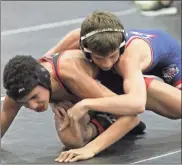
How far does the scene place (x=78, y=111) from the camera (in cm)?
247

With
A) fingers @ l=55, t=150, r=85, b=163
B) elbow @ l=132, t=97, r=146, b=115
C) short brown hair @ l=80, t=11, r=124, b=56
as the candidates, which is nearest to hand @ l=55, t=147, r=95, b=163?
fingers @ l=55, t=150, r=85, b=163

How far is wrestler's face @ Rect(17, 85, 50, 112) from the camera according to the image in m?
2.44

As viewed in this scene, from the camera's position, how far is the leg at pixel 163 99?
272 centimetres

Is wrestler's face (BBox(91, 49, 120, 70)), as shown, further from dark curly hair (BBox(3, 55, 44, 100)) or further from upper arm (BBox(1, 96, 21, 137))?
upper arm (BBox(1, 96, 21, 137))

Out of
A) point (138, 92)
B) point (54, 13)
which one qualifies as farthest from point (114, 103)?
point (54, 13)

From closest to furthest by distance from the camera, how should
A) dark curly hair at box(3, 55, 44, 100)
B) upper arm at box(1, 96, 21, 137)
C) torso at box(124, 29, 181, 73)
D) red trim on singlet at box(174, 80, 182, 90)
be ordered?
dark curly hair at box(3, 55, 44, 100)
upper arm at box(1, 96, 21, 137)
torso at box(124, 29, 181, 73)
red trim on singlet at box(174, 80, 182, 90)

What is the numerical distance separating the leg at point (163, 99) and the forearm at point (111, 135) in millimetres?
203

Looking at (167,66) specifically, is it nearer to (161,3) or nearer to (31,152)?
(31,152)

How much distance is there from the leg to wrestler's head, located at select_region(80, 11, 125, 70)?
0.26 m

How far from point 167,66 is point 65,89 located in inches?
21.9

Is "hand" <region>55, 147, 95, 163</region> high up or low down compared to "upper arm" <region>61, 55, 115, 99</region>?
down

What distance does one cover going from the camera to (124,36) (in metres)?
2.54

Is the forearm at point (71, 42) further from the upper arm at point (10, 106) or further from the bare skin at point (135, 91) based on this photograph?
the upper arm at point (10, 106)

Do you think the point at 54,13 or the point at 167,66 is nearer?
the point at 167,66
